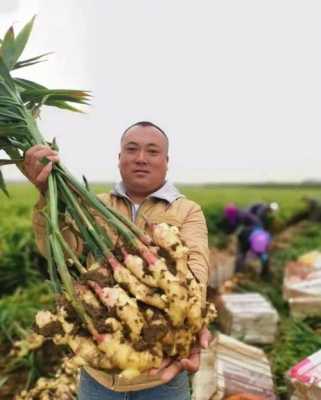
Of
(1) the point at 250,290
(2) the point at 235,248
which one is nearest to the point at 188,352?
(1) the point at 250,290

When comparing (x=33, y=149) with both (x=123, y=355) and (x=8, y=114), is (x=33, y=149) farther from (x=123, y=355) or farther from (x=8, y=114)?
(x=123, y=355)

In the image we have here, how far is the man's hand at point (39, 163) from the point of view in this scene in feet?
5.74

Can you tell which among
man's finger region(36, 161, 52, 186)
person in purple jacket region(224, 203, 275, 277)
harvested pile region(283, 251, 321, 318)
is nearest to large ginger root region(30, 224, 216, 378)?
man's finger region(36, 161, 52, 186)

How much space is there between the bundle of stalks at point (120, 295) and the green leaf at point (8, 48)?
19.0 inches

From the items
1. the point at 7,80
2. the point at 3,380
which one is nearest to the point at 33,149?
the point at 7,80

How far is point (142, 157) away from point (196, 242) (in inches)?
12.6

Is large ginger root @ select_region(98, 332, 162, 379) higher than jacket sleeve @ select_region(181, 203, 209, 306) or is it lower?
lower

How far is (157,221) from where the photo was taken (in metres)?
1.96

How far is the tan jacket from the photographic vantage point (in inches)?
73.2

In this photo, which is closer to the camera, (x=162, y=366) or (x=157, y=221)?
(x=162, y=366)

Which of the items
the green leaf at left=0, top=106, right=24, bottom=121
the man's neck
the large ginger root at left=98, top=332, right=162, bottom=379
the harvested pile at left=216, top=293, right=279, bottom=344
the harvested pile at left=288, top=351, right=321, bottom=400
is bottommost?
the harvested pile at left=216, top=293, right=279, bottom=344

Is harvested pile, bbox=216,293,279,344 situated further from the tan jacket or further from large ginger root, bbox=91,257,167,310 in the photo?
large ginger root, bbox=91,257,167,310

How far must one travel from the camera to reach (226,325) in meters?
4.39

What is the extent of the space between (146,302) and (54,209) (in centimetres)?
38
